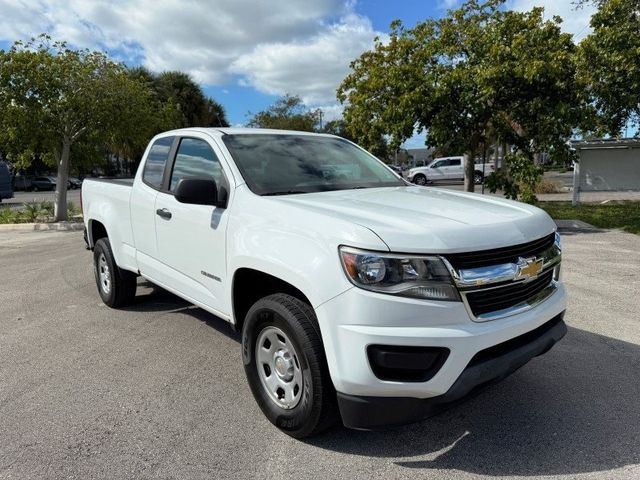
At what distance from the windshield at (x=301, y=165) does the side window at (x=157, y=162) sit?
0.94 m

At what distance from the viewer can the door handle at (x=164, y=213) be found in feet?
13.6

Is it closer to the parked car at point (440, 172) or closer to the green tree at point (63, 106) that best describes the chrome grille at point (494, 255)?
the green tree at point (63, 106)

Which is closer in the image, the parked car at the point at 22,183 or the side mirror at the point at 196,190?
the side mirror at the point at 196,190

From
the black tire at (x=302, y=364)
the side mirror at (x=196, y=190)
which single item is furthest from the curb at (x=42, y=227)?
the black tire at (x=302, y=364)

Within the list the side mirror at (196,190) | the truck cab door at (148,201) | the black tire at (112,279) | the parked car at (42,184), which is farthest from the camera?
the parked car at (42,184)

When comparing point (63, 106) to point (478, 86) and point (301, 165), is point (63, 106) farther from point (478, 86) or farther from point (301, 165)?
point (301, 165)

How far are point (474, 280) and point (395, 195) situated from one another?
118cm

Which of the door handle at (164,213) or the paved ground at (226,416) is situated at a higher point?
the door handle at (164,213)

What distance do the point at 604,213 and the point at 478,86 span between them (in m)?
6.32

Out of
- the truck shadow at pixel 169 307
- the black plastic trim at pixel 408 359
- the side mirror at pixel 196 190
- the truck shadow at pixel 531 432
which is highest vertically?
the side mirror at pixel 196 190

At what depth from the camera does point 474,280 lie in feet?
8.36

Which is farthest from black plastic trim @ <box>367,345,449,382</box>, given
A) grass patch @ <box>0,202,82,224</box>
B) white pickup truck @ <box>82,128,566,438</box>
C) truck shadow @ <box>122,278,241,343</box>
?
grass patch @ <box>0,202,82,224</box>

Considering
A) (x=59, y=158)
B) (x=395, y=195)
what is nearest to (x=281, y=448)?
(x=395, y=195)

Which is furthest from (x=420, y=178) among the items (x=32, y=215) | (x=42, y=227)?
(x=42, y=227)
